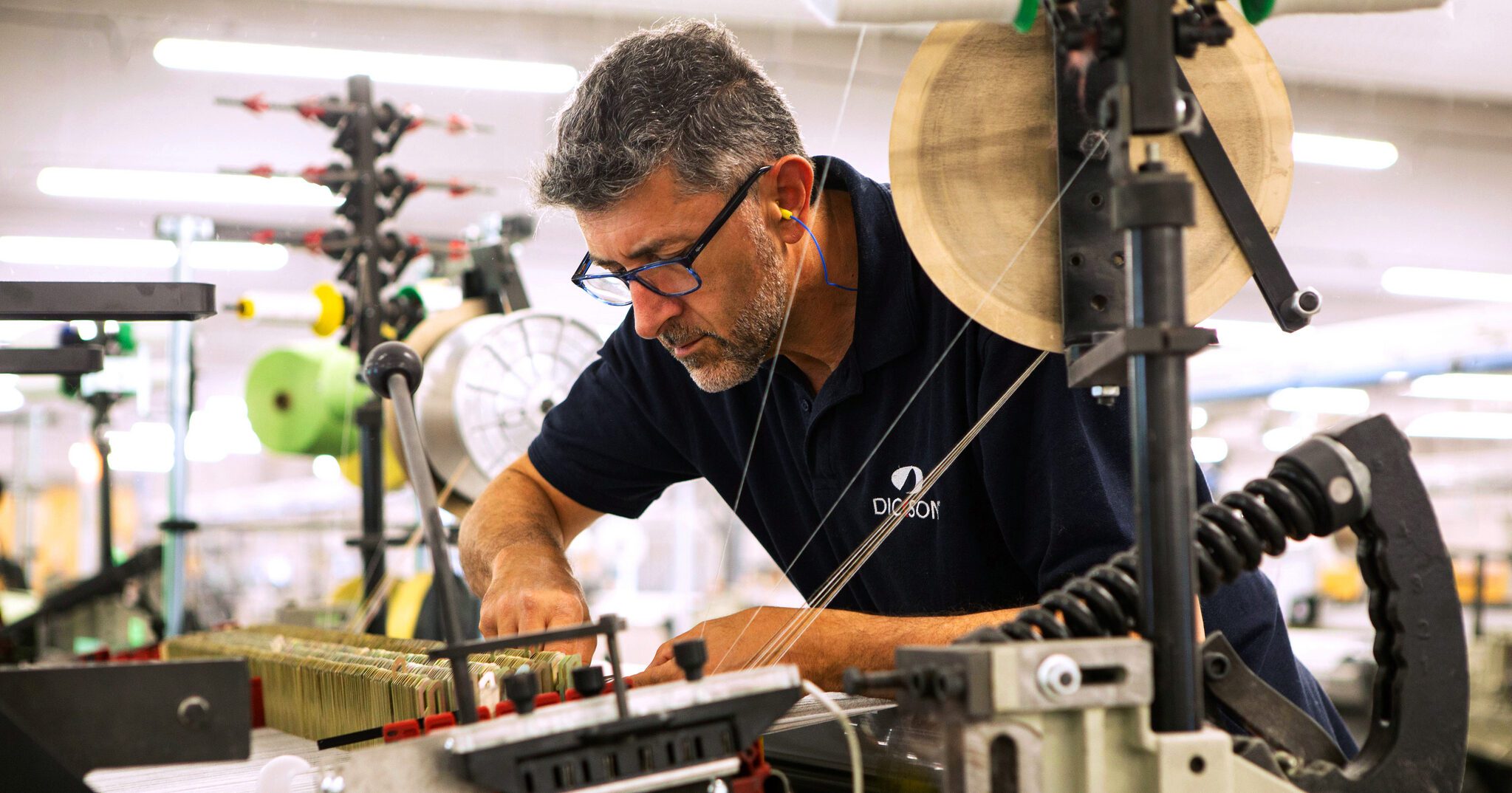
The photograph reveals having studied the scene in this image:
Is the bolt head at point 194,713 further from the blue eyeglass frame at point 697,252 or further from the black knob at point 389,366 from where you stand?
the blue eyeglass frame at point 697,252

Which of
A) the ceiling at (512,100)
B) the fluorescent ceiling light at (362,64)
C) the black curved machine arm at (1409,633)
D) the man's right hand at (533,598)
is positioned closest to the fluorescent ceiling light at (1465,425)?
the ceiling at (512,100)

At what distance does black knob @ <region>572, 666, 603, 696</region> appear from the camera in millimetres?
636

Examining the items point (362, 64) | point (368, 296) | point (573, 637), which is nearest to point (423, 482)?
point (573, 637)

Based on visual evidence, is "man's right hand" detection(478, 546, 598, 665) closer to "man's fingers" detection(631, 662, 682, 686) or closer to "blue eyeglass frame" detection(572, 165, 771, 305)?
"man's fingers" detection(631, 662, 682, 686)

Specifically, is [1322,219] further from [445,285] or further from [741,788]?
[741,788]

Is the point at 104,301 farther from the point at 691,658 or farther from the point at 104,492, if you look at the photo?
the point at 104,492

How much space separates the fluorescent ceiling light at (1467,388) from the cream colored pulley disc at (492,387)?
22.6ft

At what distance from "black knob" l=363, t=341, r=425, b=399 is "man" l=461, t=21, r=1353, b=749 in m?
0.39

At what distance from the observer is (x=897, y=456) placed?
1.36 metres

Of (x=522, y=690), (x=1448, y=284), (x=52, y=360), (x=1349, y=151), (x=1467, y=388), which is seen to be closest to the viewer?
(x=522, y=690)

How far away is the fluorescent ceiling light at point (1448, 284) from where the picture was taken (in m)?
7.66

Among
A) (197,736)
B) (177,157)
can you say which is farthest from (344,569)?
(197,736)

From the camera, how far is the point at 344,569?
10922 millimetres

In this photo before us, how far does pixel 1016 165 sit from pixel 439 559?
481 millimetres
